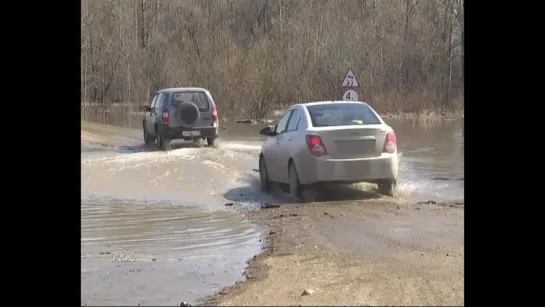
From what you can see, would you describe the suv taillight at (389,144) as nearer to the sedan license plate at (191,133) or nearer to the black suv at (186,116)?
the black suv at (186,116)

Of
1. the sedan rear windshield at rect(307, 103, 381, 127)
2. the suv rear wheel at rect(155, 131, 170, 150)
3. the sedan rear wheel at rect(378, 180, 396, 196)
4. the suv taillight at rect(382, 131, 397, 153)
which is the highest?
the sedan rear windshield at rect(307, 103, 381, 127)

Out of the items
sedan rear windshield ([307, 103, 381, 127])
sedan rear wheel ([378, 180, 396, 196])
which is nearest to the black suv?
sedan rear windshield ([307, 103, 381, 127])

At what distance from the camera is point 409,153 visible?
20359 mm

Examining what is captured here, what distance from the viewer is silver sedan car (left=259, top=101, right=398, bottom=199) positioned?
1103 cm

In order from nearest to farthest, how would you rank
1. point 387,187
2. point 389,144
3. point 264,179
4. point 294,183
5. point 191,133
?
1. point 389,144
2. point 294,183
3. point 387,187
4. point 264,179
5. point 191,133

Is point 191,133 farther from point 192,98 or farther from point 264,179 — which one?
point 264,179

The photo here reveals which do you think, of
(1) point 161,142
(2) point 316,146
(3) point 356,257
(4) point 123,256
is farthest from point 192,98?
(3) point 356,257

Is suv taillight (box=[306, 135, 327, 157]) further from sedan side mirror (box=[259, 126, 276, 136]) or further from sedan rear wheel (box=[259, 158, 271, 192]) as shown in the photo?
sedan rear wheel (box=[259, 158, 271, 192])

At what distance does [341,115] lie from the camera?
38.3 feet

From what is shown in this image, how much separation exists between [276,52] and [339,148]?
28546 mm

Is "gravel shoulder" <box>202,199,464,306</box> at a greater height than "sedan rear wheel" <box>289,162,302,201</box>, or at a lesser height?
lesser

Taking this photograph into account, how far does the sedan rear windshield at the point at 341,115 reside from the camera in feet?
37.8

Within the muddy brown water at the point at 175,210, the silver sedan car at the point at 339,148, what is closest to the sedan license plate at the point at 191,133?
the muddy brown water at the point at 175,210

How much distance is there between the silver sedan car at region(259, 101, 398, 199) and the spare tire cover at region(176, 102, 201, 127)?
760cm
